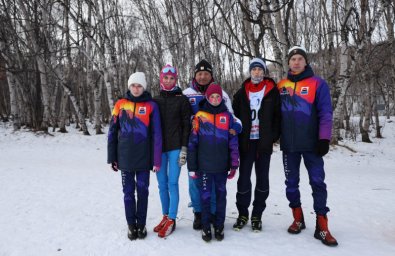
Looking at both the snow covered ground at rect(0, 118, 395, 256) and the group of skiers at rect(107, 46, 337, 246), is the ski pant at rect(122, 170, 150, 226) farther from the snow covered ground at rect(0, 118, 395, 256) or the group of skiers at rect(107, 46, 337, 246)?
the snow covered ground at rect(0, 118, 395, 256)

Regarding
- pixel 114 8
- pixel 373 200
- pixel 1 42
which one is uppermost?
pixel 114 8

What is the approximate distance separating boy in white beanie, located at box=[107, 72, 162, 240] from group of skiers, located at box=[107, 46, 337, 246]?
1cm

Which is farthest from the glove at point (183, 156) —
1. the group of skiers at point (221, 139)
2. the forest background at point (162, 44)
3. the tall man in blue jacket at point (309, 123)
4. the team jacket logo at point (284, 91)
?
the forest background at point (162, 44)

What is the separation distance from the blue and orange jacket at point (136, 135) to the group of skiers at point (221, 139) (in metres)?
0.01

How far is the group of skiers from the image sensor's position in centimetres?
337

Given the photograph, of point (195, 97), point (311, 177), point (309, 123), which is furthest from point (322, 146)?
point (195, 97)

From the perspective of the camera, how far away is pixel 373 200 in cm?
493

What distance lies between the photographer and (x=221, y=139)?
3.40 metres

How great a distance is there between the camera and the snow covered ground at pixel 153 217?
3252 millimetres

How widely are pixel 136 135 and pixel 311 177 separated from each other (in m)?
2.07

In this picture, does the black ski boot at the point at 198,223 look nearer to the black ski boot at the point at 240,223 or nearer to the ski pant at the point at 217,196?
the ski pant at the point at 217,196

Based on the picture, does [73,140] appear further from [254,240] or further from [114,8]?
[254,240]

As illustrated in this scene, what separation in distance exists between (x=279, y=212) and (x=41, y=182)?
4.99m

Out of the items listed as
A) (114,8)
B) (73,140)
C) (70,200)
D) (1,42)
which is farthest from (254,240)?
(114,8)
